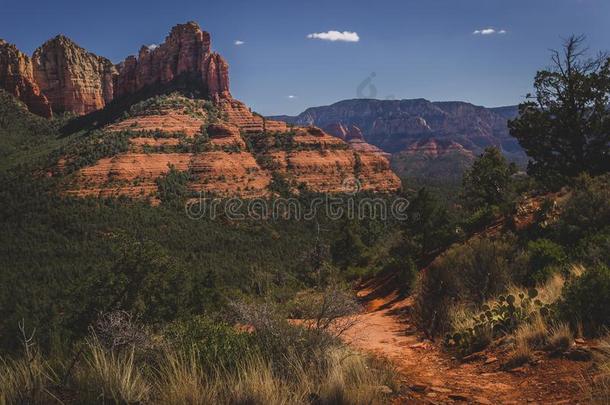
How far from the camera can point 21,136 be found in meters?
104

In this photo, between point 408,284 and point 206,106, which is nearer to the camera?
point 408,284

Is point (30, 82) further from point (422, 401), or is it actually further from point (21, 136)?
point (422, 401)

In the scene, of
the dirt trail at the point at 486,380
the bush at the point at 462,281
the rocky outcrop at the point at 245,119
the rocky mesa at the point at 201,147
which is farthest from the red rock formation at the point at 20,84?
the dirt trail at the point at 486,380

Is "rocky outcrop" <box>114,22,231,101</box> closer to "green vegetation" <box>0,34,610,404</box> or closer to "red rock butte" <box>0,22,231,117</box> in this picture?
"red rock butte" <box>0,22,231,117</box>

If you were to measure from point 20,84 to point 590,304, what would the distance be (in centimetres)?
17205

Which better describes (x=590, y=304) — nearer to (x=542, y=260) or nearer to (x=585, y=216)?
(x=542, y=260)

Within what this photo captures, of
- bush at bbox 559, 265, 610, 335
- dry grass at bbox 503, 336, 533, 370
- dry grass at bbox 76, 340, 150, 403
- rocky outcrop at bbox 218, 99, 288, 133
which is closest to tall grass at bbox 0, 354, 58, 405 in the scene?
dry grass at bbox 76, 340, 150, 403

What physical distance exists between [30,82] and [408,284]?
16313 centimetres

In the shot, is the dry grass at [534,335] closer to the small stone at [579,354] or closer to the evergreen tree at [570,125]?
the small stone at [579,354]

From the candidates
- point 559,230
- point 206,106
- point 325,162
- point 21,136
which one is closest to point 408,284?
point 559,230

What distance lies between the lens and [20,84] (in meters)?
139

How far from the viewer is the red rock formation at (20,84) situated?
5399 inches

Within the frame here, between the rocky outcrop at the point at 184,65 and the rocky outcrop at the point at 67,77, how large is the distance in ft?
70.2

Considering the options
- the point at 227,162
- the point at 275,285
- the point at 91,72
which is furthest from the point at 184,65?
the point at 275,285
